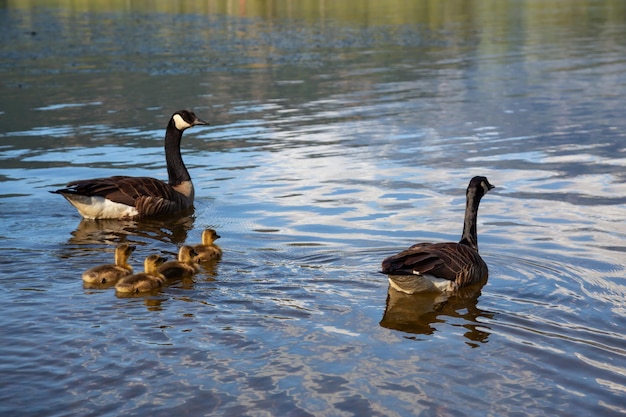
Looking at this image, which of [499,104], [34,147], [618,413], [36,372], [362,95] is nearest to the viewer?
[618,413]

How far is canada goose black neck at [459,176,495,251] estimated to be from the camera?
1135cm

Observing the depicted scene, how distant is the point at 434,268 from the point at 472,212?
5.88 ft

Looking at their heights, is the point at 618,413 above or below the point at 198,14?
below

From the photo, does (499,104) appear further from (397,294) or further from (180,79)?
(397,294)

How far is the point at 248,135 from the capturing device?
2203 cm

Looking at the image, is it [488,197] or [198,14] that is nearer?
[488,197]

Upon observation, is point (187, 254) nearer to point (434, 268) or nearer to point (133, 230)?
point (434, 268)

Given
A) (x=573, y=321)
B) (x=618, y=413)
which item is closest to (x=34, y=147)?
(x=573, y=321)

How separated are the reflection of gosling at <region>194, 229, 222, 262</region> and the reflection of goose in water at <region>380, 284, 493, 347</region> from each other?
2404 mm

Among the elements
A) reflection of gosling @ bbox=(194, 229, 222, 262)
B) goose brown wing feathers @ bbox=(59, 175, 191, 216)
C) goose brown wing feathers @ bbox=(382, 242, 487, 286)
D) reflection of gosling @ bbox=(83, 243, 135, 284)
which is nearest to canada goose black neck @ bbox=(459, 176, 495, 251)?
goose brown wing feathers @ bbox=(382, 242, 487, 286)

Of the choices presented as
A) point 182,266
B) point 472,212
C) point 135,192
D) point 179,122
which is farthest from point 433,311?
point 179,122

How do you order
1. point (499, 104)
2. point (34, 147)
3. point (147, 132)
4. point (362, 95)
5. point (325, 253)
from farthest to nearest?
point (362, 95) < point (499, 104) < point (147, 132) < point (34, 147) < point (325, 253)

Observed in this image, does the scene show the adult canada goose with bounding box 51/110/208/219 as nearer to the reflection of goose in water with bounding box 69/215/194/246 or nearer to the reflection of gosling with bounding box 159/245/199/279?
the reflection of goose in water with bounding box 69/215/194/246

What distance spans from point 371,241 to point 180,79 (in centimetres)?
2142
